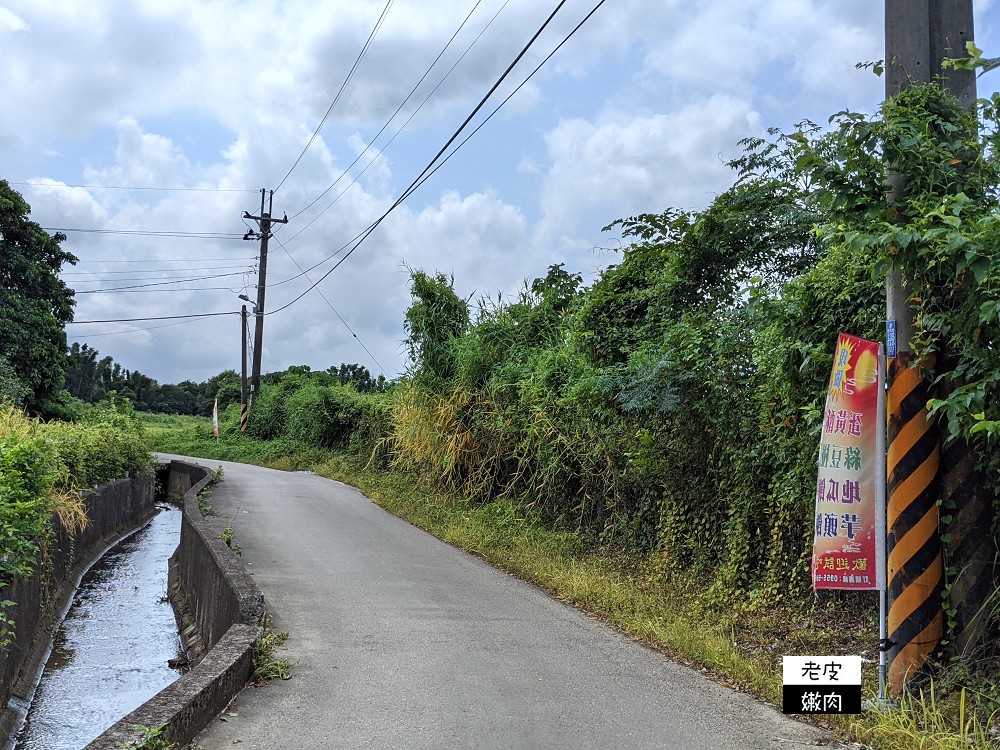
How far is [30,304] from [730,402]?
2592 cm

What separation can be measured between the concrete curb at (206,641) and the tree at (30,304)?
648 inches

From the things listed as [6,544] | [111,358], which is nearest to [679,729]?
[6,544]

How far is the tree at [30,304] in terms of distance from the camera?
1046 inches

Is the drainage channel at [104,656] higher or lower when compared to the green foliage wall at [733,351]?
lower

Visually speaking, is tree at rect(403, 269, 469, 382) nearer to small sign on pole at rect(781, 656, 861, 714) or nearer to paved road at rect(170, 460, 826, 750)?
paved road at rect(170, 460, 826, 750)

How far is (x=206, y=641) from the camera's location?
9.20 metres

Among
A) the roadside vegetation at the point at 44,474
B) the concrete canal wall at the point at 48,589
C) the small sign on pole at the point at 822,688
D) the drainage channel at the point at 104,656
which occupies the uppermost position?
the roadside vegetation at the point at 44,474

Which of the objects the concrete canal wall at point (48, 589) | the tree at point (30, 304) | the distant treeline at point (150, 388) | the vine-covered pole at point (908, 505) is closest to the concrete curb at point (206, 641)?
the concrete canal wall at point (48, 589)

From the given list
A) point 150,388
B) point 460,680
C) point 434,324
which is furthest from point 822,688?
point 150,388

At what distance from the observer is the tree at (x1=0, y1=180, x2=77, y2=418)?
26.6m

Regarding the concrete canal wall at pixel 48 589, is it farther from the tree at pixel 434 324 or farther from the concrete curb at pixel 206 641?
the tree at pixel 434 324

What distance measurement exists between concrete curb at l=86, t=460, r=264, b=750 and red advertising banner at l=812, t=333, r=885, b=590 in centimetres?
382

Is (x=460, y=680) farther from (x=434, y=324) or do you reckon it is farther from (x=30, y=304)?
(x=30, y=304)

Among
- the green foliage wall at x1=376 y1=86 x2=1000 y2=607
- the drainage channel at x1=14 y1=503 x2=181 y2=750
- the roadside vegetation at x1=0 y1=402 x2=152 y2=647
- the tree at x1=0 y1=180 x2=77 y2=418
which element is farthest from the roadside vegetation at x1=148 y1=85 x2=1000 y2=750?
the tree at x1=0 y1=180 x2=77 y2=418
